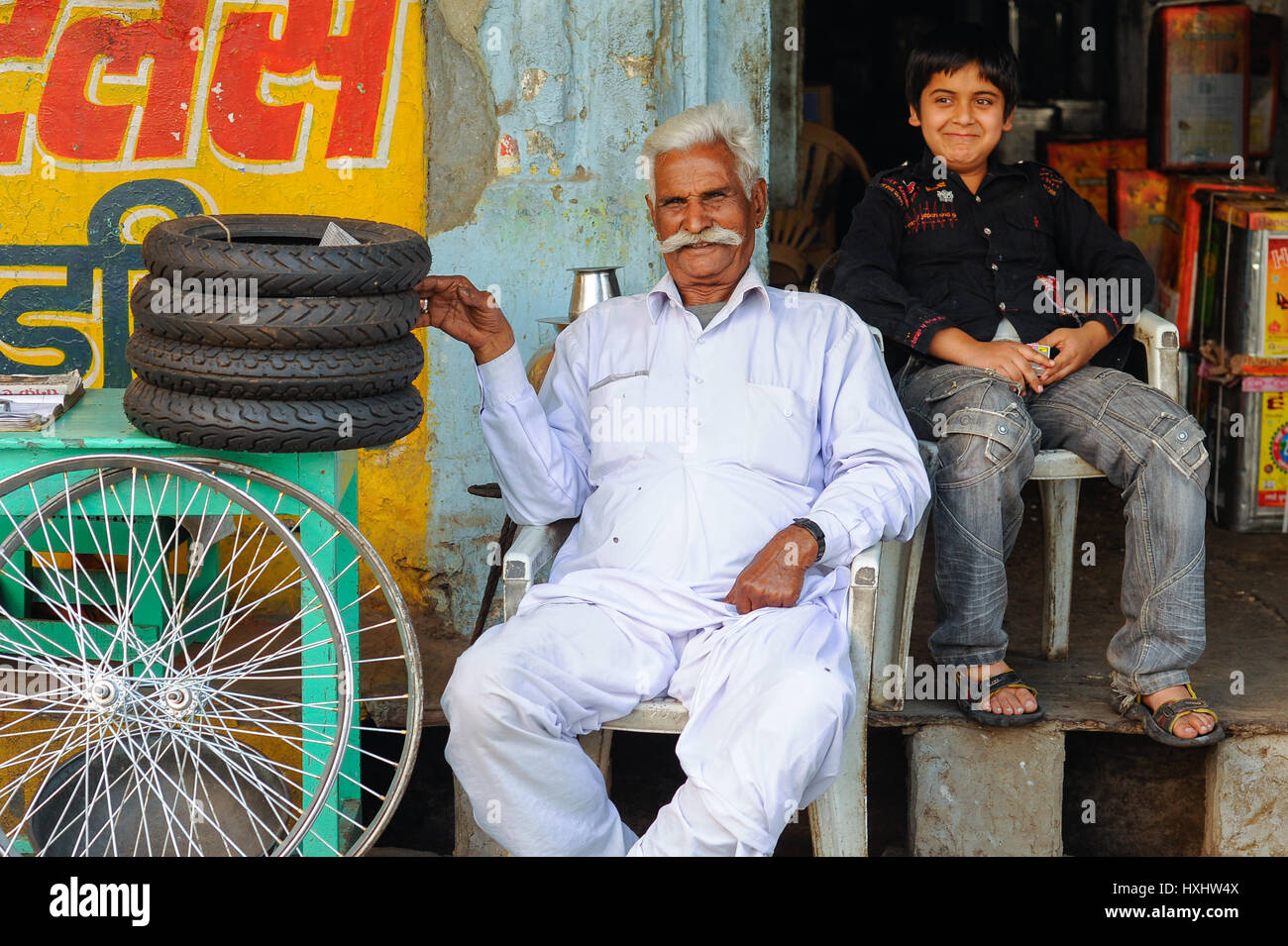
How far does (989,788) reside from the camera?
10.6ft

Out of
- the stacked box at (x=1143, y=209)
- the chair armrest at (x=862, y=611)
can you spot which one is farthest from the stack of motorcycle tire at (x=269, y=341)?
the stacked box at (x=1143, y=209)

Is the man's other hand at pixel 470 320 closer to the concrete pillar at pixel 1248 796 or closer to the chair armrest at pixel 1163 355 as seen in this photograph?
the chair armrest at pixel 1163 355

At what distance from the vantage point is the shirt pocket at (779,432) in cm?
291

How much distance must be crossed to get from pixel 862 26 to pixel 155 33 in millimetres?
6391

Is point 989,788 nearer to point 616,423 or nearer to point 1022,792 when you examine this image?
point 1022,792

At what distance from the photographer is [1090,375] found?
3.31m

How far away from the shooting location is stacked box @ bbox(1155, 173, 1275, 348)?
4879mm

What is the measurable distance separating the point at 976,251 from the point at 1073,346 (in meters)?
0.35

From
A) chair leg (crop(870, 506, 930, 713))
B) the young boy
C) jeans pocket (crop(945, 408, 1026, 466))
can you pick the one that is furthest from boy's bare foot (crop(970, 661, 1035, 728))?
jeans pocket (crop(945, 408, 1026, 466))

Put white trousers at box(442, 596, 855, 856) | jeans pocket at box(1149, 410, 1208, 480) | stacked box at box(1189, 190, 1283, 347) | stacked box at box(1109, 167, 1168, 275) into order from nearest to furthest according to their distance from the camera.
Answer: white trousers at box(442, 596, 855, 856) < jeans pocket at box(1149, 410, 1208, 480) < stacked box at box(1189, 190, 1283, 347) < stacked box at box(1109, 167, 1168, 275)

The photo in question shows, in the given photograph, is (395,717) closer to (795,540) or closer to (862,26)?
(795,540)

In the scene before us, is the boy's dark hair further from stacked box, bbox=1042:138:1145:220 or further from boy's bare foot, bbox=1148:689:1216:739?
stacked box, bbox=1042:138:1145:220

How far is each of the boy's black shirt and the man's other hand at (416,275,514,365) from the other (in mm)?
908

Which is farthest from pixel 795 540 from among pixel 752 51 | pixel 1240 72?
pixel 1240 72
